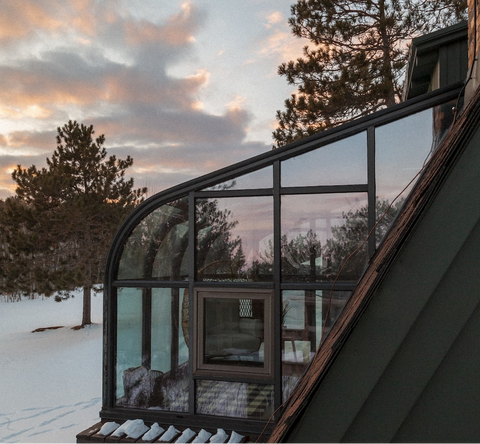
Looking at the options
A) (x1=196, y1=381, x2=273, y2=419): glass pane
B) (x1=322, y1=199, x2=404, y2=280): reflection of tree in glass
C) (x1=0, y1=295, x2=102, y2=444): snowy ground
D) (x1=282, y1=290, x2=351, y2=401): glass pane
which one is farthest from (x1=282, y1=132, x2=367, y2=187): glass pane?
(x1=0, y1=295, x2=102, y2=444): snowy ground

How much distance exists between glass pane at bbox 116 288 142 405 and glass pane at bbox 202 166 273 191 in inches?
58.4

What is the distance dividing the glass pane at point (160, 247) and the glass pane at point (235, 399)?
3.63 feet

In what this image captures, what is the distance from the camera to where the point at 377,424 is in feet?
3.43

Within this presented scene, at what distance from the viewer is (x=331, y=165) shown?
10.9 feet

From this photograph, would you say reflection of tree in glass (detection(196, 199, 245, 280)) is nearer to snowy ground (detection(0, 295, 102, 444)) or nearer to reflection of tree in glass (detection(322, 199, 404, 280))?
reflection of tree in glass (detection(322, 199, 404, 280))

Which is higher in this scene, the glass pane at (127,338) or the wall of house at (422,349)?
the wall of house at (422,349)

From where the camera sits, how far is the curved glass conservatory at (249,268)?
321 cm

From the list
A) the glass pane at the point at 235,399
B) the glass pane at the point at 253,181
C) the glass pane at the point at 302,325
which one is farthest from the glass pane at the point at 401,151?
the glass pane at the point at 235,399

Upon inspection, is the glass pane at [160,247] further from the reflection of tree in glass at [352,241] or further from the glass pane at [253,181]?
the reflection of tree in glass at [352,241]

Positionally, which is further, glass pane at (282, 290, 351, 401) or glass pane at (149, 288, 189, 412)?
glass pane at (149, 288, 189, 412)

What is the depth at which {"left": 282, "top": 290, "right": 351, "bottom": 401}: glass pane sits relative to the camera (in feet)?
10.7

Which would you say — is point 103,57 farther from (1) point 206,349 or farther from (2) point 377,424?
(2) point 377,424

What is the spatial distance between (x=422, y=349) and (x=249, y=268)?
2.50 metres

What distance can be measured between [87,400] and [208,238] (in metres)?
5.32
